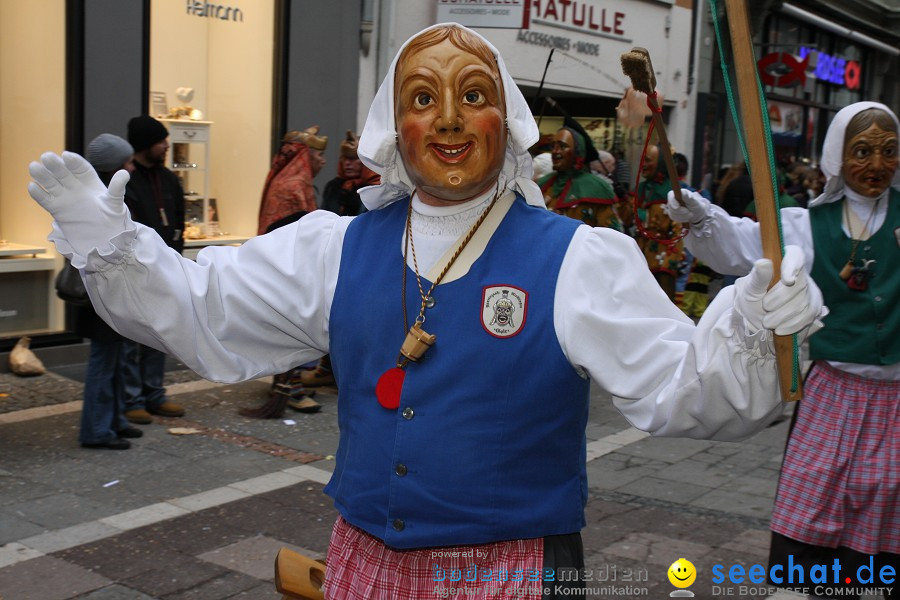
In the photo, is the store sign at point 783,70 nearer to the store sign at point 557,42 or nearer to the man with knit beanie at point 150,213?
the store sign at point 557,42

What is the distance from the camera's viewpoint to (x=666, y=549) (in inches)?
192

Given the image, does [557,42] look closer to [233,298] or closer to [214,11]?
[214,11]

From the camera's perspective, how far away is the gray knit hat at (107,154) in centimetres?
597

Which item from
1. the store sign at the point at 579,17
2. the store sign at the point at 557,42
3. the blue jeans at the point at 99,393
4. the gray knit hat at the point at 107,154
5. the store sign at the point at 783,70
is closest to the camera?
the gray knit hat at the point at 107,154

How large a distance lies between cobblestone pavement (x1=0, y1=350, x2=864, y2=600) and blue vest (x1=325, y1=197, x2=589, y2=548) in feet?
7.23

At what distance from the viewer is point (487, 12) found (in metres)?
10.5

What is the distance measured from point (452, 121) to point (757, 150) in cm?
71

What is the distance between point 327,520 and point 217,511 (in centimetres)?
56

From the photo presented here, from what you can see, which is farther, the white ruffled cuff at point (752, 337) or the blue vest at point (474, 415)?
the blue vest at point (474, 415)

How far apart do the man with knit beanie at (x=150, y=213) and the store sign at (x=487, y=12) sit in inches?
176

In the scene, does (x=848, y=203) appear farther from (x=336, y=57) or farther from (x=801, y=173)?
(x=801, y=173)

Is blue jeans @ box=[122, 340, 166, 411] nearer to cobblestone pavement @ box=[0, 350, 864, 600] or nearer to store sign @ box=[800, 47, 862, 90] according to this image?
cobblestone pavement @ box=[0, 350, 864, 600]

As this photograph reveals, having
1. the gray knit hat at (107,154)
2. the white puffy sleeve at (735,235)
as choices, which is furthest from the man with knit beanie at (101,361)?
the white puffy sleeve at (735,235)

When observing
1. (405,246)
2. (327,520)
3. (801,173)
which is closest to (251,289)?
(405,246)
